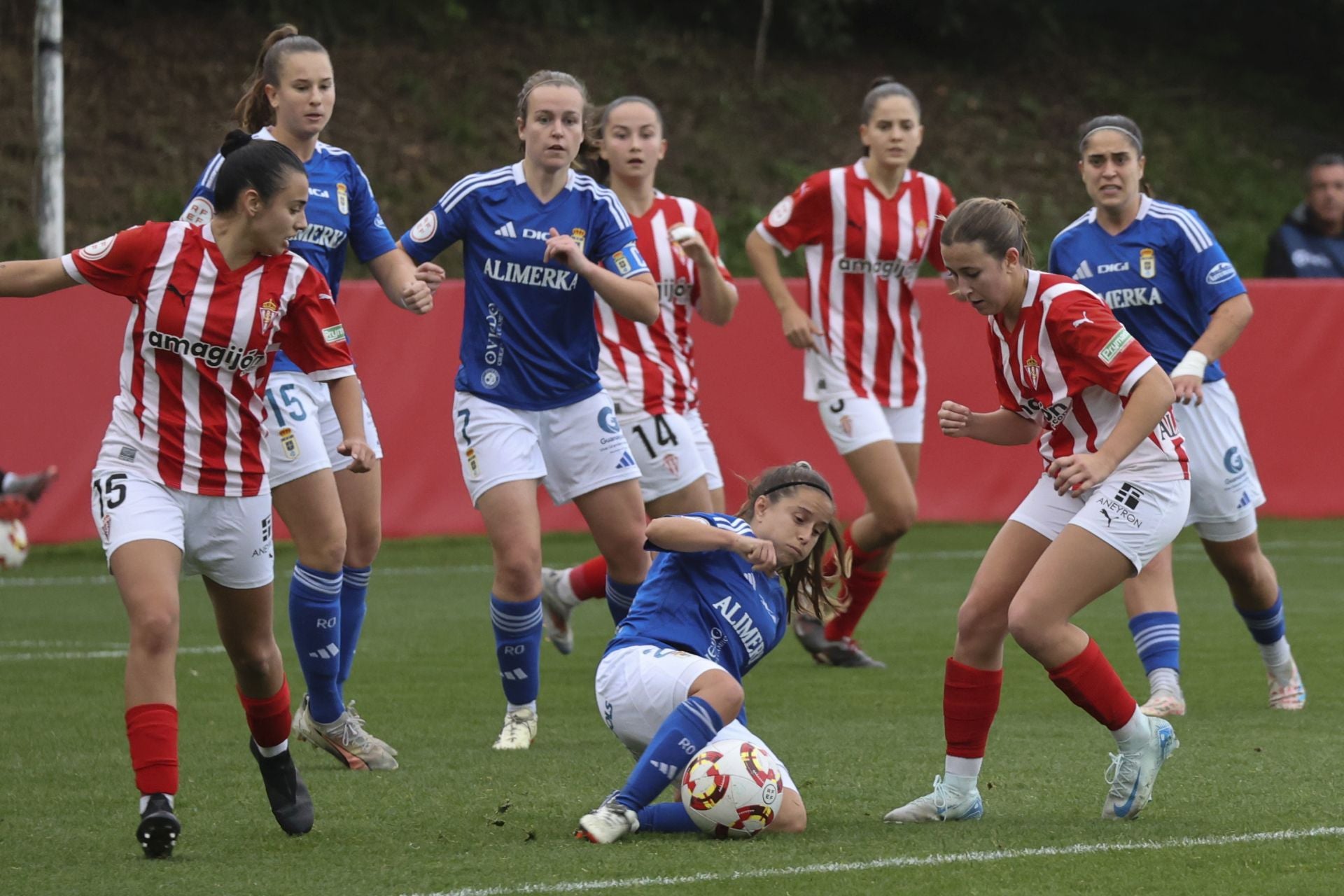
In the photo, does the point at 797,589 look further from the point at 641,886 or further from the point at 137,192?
the point at 137,192

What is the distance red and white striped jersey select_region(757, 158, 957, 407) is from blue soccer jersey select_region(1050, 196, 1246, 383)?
158 centimetres

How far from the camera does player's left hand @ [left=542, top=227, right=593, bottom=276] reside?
6.11 metres

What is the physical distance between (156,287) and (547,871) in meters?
1.71

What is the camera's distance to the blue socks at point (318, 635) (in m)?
6.31

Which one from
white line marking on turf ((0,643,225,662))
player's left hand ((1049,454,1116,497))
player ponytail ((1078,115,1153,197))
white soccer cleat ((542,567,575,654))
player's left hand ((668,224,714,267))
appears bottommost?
white line marking on turf ((0,643,225,662))

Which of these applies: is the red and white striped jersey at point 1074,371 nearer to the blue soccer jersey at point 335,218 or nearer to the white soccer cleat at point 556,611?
the blue soccer jersey at point 335,218

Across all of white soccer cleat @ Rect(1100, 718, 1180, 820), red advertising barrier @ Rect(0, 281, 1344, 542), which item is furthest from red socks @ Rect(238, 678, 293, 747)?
red advertising barrier @ Rect(0, 281, 1344, 542)

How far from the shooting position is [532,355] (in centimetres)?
676

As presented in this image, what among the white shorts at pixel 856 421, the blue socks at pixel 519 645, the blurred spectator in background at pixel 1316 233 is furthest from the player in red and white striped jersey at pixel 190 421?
the blurred spectator in background at pixel 1316 233

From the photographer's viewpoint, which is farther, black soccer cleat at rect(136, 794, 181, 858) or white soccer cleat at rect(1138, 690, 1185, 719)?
white soccer cleat at rect(1138, 690, 1185, 719)

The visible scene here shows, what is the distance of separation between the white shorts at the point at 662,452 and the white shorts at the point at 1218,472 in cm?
192

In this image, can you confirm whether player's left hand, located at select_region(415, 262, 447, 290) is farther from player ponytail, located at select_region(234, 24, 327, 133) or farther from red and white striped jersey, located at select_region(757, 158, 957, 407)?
red and white striped jersey, located at select_region(757, 158, 957, 407)

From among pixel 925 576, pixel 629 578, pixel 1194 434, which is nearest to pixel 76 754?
pixel 629 578

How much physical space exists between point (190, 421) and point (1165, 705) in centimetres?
376
